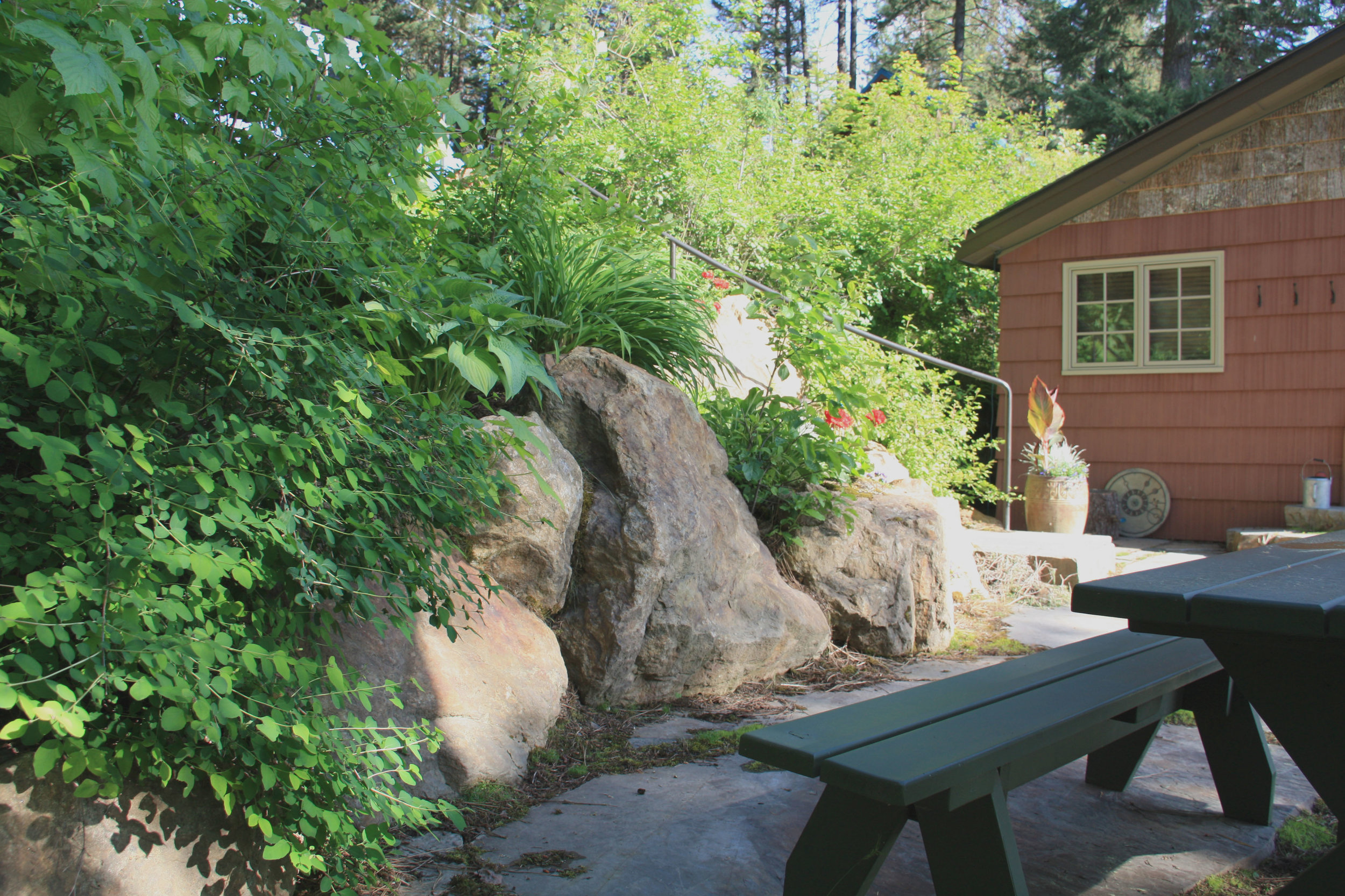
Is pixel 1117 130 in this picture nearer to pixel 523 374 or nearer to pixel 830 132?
pixel 830 132

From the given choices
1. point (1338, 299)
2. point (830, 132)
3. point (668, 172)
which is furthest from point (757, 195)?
point (1338, 299)

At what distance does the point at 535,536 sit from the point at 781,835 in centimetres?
125

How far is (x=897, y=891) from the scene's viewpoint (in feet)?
6.95

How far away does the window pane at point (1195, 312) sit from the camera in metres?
8.56

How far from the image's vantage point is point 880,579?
4.26 m

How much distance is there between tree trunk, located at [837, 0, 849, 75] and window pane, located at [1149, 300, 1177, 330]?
20.6 meters

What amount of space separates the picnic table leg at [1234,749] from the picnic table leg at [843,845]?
138 cm

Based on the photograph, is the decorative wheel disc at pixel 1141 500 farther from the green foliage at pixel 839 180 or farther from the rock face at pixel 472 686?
the rock face at pixel 472 686

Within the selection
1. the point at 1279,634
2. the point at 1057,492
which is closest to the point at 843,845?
the point at 1279,634

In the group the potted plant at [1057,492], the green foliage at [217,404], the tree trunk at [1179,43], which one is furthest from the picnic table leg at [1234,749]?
the tree trunk at [1179,43]

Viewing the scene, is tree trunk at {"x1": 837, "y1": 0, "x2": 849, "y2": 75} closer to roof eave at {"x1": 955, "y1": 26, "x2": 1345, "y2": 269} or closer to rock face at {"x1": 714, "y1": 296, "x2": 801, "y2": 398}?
roof eave at {"x1": 955, "y1": 26, "x2": 1345, "y2": 269}

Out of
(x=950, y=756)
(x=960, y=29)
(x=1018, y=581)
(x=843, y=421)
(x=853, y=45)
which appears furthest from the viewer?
(x=853, y=45)

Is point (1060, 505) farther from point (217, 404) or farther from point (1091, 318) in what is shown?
point (217, 404)

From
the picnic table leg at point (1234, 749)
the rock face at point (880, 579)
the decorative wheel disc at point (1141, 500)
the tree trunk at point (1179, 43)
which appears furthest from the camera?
the tree trunk at point (1179, 43)
